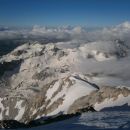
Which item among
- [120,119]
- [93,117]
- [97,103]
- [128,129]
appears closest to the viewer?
[128,129]

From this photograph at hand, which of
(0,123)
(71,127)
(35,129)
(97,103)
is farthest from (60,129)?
(97,103)

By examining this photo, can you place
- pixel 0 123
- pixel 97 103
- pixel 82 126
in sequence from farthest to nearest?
pixel 97 103 → pixel 0 123 → pixel 82 126

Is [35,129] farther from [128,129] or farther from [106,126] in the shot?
[128,129]

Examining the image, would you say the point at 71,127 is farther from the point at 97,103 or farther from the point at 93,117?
the point at 97,103

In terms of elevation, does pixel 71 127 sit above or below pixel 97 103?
above

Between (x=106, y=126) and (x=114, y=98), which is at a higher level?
(x=106, y=126)

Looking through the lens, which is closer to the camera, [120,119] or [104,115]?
[120,119]

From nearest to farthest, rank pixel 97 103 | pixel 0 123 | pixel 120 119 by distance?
pixel 120 119
pixel 0 123
pixel 97 103

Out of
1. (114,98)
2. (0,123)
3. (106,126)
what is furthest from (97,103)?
(106,126)

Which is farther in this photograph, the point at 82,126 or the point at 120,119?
the point at 120,119
